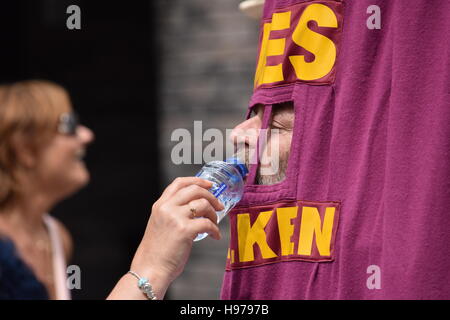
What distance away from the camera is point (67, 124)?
133 inches

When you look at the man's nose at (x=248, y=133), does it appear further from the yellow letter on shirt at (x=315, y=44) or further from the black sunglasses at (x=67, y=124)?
the black sunglasses at (x=67, y=124)

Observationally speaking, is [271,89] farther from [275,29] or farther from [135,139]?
[135,139]

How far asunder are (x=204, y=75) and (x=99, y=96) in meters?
0.75

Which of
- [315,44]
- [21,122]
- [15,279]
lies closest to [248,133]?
[315,44]

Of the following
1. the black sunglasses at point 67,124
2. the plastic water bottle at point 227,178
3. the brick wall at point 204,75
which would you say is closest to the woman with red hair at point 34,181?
the black sunglasses at point 67,124

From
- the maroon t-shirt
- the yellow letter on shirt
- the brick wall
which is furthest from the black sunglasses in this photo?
the yellow letter on shirt

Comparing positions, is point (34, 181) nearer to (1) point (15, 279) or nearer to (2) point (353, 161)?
(1) point (15, 279)

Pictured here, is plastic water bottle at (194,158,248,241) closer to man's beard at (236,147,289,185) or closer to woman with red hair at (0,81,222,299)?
man's beard at (236,147,289,185)

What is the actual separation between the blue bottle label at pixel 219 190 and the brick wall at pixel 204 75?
212cm

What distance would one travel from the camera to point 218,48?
12.4ft

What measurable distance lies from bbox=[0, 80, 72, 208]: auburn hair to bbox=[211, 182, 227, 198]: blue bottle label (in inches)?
76.7

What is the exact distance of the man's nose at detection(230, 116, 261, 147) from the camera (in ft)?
5.11

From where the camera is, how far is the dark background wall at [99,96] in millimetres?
4207
